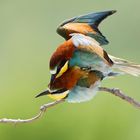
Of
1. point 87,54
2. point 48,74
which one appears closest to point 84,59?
point 87,54

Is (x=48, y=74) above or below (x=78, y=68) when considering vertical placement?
below

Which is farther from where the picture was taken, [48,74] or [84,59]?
[48,74]

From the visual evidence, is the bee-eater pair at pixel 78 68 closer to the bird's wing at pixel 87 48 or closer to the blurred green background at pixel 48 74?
the bird's wing at pixel 87 48

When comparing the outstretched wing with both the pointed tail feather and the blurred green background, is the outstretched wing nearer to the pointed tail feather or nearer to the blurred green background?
the pointed tail feather

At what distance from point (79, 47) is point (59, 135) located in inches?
47.7

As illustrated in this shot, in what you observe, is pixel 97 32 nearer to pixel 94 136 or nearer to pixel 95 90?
pixel 95 90

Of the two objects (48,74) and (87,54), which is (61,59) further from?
(48,74)

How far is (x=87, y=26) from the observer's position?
2.60ft

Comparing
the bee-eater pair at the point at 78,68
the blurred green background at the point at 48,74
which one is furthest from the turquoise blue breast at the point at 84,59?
the blurred green background at the point at 48,74

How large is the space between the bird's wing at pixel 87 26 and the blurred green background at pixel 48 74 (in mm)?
1070

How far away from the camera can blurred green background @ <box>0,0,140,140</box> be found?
1.94m

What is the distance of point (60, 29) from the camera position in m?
0.78

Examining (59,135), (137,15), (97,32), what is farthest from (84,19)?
(137,15)

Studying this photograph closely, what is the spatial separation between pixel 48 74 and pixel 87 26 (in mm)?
1514
